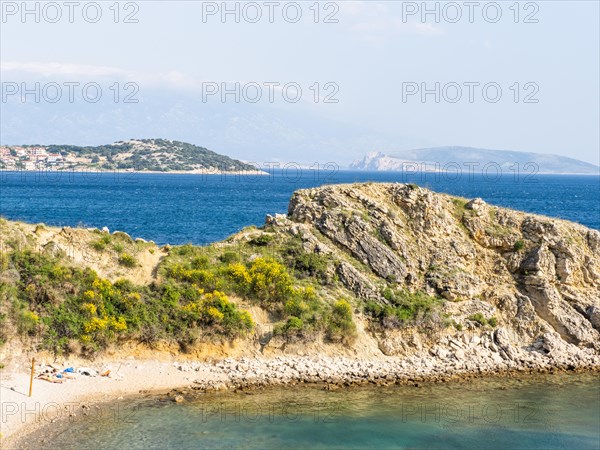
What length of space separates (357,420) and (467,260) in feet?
60.7

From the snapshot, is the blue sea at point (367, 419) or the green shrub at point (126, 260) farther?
the green shrub at point (126, 260)

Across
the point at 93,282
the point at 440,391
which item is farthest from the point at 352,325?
the point at 93,282

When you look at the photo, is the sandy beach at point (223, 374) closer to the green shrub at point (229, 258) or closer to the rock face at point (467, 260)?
the rock face at point (467, 260)

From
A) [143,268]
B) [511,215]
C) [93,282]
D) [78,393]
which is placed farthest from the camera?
[511,215]

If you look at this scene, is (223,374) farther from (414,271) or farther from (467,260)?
(467,260)

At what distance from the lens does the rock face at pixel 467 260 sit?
44500 millimetres

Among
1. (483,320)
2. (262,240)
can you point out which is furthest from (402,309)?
(262,240)

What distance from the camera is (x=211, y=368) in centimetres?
3878

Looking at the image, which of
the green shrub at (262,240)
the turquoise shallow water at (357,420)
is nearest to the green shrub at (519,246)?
the turquoise shallow water at (357,420)

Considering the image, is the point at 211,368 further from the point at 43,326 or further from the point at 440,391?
the point at 440,391

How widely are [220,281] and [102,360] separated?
8.60m

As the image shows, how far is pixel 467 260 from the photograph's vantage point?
158 feet

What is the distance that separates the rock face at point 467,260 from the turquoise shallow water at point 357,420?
18.1 ft

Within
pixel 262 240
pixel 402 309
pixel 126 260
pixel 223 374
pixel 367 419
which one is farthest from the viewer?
pixel 262 240
